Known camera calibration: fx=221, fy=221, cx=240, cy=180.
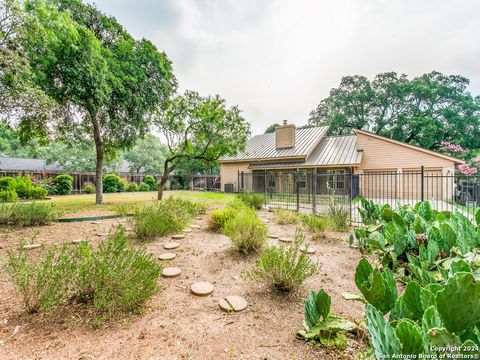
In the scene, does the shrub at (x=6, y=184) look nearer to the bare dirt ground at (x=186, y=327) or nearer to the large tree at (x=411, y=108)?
the bare dirt ground at (x=186, y=327)

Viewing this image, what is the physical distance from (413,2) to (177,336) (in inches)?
329

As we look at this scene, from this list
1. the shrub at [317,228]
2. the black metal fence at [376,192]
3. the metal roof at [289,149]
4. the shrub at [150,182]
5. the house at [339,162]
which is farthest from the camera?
the shrub at [150,182]

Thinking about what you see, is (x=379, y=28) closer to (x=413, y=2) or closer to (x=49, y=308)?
(x=413, y=2)

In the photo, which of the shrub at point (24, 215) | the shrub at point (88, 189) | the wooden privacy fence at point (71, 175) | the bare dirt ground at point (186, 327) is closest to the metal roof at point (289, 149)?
the shrub at point (88, 189)

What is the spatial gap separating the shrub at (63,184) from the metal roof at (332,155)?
13.6 meters

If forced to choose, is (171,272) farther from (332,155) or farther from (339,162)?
(332,155)

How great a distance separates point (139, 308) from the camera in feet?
7.16

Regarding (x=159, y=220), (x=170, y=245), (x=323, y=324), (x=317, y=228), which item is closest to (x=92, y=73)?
(x=159, y=220)

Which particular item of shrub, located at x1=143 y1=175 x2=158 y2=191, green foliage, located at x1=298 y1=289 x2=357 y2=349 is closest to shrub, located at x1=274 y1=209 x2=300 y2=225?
green foliage, located at x1=298 y1=289 x2=357 y2=349

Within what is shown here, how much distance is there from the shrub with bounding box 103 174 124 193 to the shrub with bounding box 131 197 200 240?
15544mm

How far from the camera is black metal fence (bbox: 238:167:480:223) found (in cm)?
642

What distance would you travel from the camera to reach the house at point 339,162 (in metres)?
12.4

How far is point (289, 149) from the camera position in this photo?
16.4m

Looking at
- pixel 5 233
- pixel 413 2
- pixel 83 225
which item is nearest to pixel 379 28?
pixel 413 2
